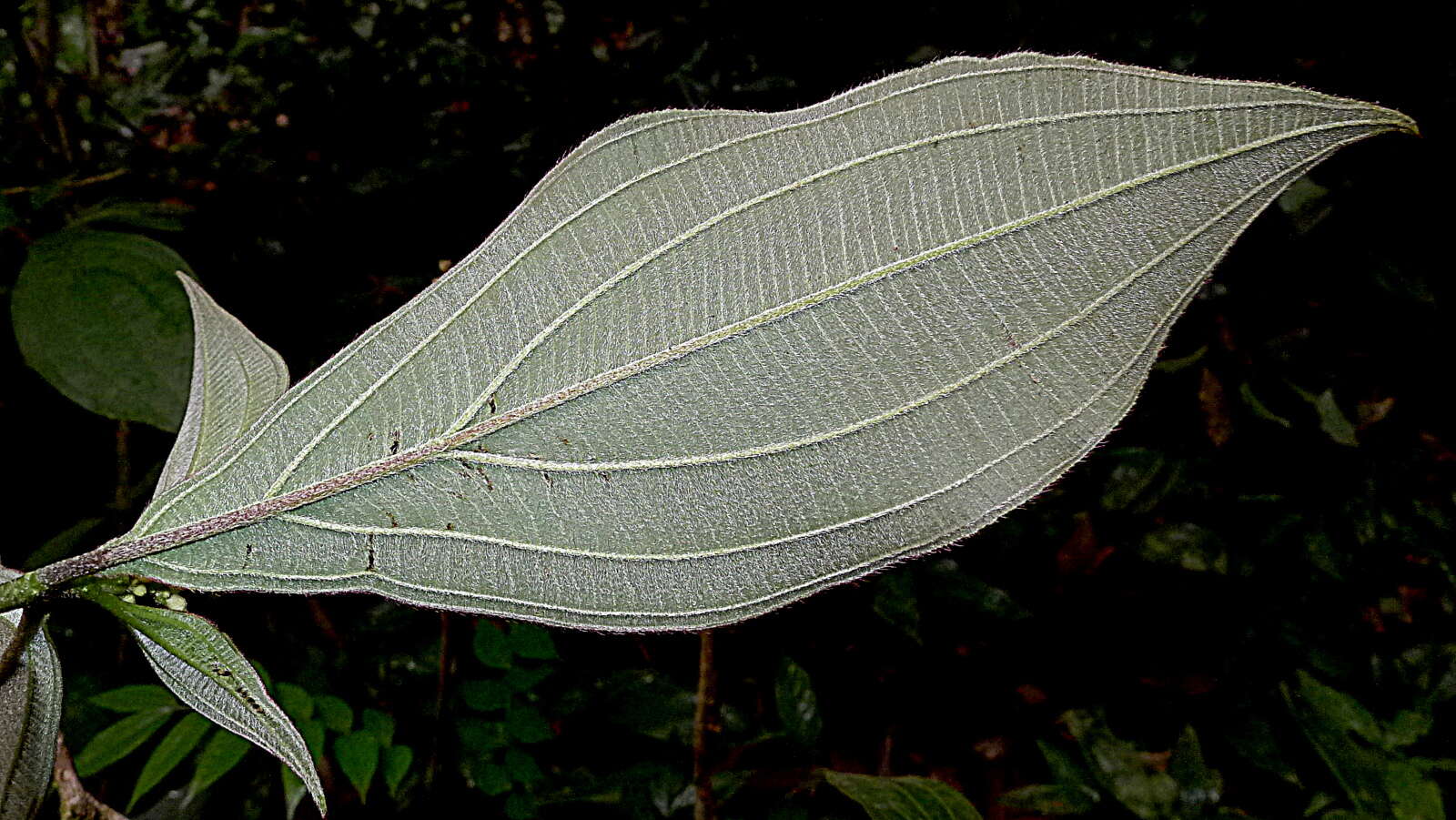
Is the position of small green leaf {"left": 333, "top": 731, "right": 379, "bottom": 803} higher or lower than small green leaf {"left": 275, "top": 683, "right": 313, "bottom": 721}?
lower

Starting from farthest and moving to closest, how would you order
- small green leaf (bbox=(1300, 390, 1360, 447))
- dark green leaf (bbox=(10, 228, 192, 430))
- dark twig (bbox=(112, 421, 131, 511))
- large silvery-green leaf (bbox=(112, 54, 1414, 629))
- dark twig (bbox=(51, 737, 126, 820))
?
small green leaf (bbox=(1300, 390, 1360, 447)) < dark twig (bbox=(112, 421, 131, 511)) < dark green leaf (bbox=(10, 228, 192, 430)) < dark twig (bbox=(51, 737, 126, 820)) < large silvery-green leaf (bbox=(112, 54, 1414, 629))

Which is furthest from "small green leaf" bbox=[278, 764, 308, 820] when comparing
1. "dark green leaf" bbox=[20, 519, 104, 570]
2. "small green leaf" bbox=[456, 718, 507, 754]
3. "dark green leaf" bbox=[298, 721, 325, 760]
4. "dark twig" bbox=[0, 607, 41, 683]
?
"dark twig" bbox=[0, 607, 41, 683]

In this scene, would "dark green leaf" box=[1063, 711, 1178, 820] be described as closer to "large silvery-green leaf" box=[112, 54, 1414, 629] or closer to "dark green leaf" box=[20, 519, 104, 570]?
"large silvery-green leaf" box=[112, 54, 1414, 629]

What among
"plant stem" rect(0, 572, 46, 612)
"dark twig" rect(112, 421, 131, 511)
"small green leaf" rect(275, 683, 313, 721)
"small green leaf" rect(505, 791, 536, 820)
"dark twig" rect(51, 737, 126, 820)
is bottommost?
"small green leaf" rect(505, 791, 536, 820)

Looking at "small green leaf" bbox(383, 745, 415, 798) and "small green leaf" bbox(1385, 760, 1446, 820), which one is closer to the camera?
"small green leaf" bbox(383, 745, 415, 798)

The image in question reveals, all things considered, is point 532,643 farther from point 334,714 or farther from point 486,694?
point 334,714

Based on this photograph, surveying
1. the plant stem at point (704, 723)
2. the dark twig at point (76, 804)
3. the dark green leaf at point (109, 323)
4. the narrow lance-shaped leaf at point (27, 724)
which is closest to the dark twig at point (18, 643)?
the narrow lance-shaped leaf at point (27, 724)
